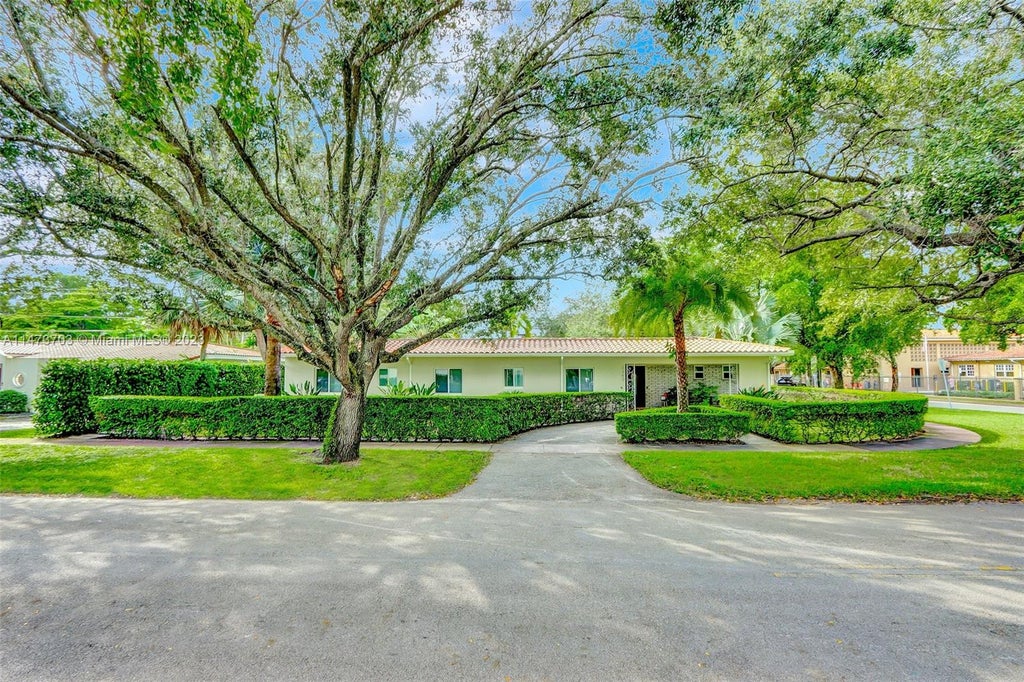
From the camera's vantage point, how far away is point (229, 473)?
853 centimetres

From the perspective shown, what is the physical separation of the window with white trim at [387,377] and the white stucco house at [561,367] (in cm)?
5

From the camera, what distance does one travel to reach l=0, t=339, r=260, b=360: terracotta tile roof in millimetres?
22167

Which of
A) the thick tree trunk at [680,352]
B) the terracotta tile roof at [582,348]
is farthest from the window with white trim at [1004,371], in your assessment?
the thick tree trunk at [680,352]

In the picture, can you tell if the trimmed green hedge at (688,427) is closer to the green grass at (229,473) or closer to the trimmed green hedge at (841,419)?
the trimmed green hedge at (841,419)

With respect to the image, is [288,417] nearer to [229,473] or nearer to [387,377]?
[229,473]

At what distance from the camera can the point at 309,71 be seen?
8445 millimetres

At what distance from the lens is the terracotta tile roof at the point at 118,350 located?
72.7ft

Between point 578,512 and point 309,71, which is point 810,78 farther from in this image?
point 309,71

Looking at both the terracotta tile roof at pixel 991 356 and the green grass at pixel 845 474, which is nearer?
the green grass at pixel 845 474

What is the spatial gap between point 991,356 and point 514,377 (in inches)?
1630

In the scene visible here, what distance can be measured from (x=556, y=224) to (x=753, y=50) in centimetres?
478

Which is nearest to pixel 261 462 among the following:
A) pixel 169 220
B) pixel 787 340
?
pixel 169 220

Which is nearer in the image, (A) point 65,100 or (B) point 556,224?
(A) point 65,100

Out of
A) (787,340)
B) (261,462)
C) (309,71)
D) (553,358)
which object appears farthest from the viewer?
(787,340)
